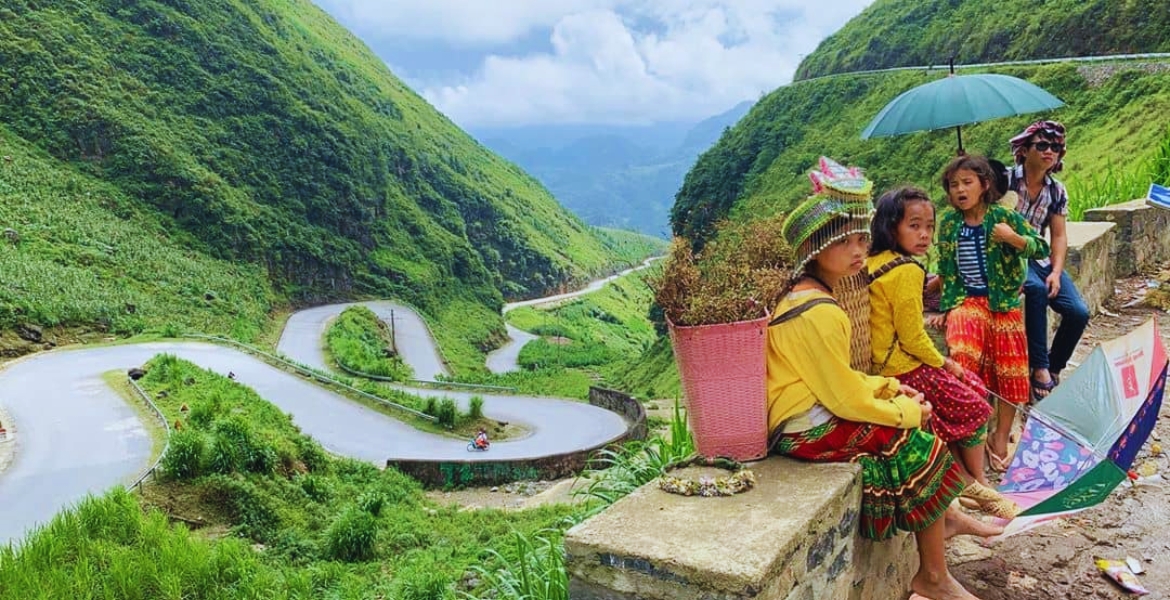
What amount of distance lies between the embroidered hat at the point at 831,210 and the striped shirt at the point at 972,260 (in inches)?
60.6

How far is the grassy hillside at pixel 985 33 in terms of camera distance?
142 feet

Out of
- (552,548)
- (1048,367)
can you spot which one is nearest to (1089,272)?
(1048,367)

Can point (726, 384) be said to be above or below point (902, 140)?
below

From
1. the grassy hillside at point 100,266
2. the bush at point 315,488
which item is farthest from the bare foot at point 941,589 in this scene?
the grassy hillside at point 100,266

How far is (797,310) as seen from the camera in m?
2.64

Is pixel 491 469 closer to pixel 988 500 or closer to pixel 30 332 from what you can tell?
pixel 988 500

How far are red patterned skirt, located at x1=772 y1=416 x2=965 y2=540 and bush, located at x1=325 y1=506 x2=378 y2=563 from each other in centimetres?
910

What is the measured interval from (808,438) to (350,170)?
6932 centimetres

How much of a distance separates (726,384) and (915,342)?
3.09 ft

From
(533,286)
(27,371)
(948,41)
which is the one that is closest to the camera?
(27,371)

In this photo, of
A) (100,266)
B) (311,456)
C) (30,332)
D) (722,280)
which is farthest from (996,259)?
(100,266)

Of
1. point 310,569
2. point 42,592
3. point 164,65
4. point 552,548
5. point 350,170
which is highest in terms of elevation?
point 164,65

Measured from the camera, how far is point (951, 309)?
4.08 meters

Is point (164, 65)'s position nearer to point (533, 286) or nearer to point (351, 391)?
point (533, 286)
